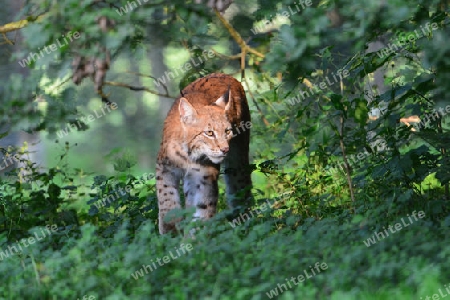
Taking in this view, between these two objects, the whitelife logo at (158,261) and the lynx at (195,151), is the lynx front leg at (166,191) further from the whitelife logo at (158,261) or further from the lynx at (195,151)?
the whitelife logo at (158,261)

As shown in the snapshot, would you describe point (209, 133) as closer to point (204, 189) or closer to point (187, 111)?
point (187, 111)

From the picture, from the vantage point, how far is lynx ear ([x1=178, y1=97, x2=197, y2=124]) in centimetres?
752

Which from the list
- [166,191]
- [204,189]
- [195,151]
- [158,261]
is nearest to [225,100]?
[195,151]

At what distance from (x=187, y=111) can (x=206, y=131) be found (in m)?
0.27

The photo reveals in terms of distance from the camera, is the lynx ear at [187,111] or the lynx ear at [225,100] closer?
the lynx ear at [187,111]

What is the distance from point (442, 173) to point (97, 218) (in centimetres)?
415

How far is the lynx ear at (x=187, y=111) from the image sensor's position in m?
7.52

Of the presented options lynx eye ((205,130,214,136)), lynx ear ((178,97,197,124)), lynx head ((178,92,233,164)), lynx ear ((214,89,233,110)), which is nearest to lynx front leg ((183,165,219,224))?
lynx head ((178,92,233,164))

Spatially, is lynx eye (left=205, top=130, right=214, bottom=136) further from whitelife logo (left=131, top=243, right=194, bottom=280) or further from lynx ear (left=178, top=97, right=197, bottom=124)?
Result: whitelife logo (left=131, top=243, right=194, bottom=280)

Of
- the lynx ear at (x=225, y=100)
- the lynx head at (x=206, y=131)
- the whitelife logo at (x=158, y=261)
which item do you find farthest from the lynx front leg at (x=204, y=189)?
the whitelife logo at (x=158, y=261)

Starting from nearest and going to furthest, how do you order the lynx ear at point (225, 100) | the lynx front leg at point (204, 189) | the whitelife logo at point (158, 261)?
the whitelife logo at point (158, 261), the lynx front leg at point (204, 189), the lynx ear at point (225, 100)

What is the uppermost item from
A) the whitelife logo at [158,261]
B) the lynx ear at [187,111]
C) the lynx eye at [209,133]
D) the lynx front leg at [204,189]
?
the lynx ear at [187,111]

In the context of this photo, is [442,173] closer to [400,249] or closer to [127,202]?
[400,249]

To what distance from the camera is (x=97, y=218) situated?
9.16 m
